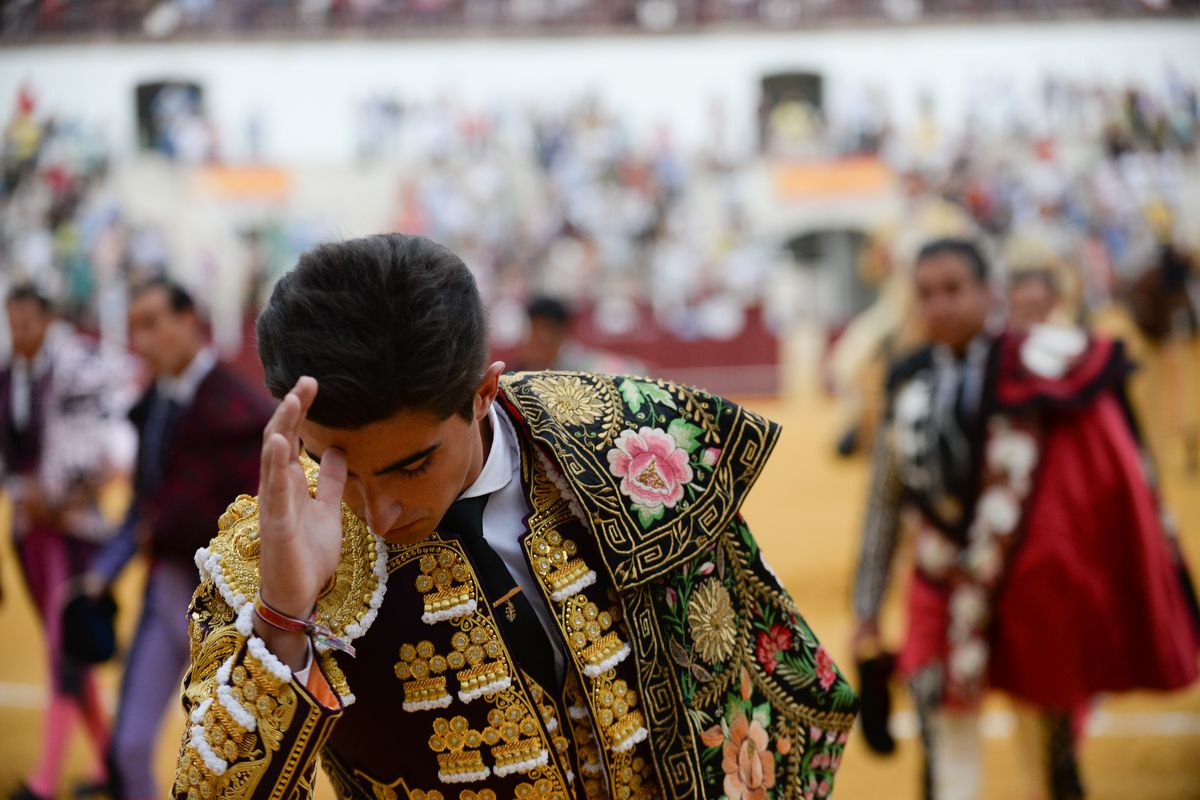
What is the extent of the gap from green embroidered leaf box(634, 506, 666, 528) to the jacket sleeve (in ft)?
1.39

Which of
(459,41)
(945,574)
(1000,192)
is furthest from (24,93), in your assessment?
(945,574)

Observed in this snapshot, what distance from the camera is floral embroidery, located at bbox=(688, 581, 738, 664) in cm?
157

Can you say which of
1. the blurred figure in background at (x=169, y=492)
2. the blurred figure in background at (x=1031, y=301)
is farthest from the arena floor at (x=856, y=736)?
the blurred figure in background at (x=1031, y=301)

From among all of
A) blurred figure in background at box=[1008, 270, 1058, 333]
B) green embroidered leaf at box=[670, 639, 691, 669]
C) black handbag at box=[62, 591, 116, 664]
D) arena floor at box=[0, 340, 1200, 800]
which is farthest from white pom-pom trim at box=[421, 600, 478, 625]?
blurred figure in background at box=[1008, 270, 1058, 333]

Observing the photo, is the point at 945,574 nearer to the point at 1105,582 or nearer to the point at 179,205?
the point at 1105,582

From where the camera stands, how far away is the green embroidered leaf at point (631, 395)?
1654 millimetres

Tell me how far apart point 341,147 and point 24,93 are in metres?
4.99

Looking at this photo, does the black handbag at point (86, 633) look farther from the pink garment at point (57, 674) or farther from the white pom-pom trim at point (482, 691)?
the white pom-pom trim at point (482, 691)

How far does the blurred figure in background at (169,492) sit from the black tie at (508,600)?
2.06 metres

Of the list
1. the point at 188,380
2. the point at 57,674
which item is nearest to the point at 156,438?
the point at 188,380

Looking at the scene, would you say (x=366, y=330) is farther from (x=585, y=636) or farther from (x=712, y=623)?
(x=712, y=623)

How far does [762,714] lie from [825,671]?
0.39 ft

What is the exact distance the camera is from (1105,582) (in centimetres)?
345

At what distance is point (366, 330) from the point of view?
130 centimetres
